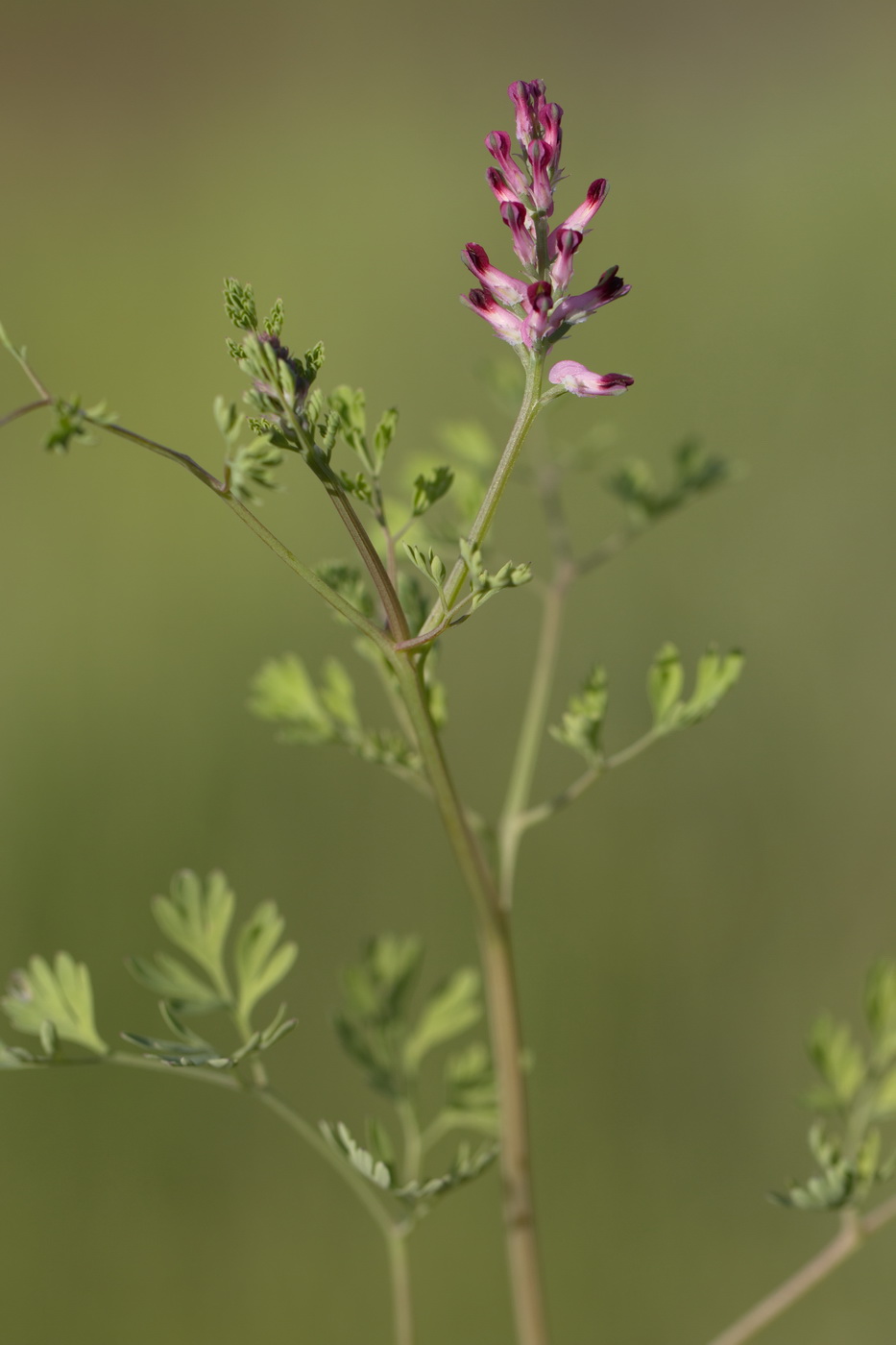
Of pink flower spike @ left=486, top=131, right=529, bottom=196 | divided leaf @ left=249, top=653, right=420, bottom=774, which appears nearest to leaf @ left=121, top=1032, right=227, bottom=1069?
divided leaf @ left=249, top=653, right=420, bottom=774

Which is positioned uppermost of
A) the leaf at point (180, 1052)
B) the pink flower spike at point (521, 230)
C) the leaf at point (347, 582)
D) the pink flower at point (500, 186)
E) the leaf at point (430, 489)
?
the pink flower at point (500, 186)

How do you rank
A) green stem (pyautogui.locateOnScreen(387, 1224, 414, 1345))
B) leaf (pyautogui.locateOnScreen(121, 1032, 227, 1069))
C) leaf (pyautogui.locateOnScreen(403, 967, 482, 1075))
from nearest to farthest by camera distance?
leaf (pyautogui.locateOnScreen(121, 1032, 227, 1069))
green stem (pyautogui.locateOnScreen(387, 1224, 414, 1345))
leaf (pyautogui.locateOnScreen(403, 967, 482, 1075))

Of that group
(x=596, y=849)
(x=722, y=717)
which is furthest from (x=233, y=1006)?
(x=722, y=717)

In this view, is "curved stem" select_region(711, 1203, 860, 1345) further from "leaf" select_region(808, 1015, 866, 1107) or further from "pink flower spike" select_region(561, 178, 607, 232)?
"pink flower spike" select_region(561, 178, 607, 232)

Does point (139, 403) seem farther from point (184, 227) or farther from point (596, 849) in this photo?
point (596, 849)

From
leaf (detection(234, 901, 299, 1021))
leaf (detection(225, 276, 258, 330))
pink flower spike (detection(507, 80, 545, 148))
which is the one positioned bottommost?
leaf (detection(234, 901, 299, 1021))

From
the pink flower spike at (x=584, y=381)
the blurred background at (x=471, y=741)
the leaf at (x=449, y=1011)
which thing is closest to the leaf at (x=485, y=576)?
the pink flower spike at (x=584, y=381)

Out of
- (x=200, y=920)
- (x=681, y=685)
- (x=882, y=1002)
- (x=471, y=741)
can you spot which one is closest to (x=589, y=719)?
(x=681, y=685)

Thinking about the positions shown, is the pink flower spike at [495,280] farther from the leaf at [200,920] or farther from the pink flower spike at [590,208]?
the leaf at [200,920]
